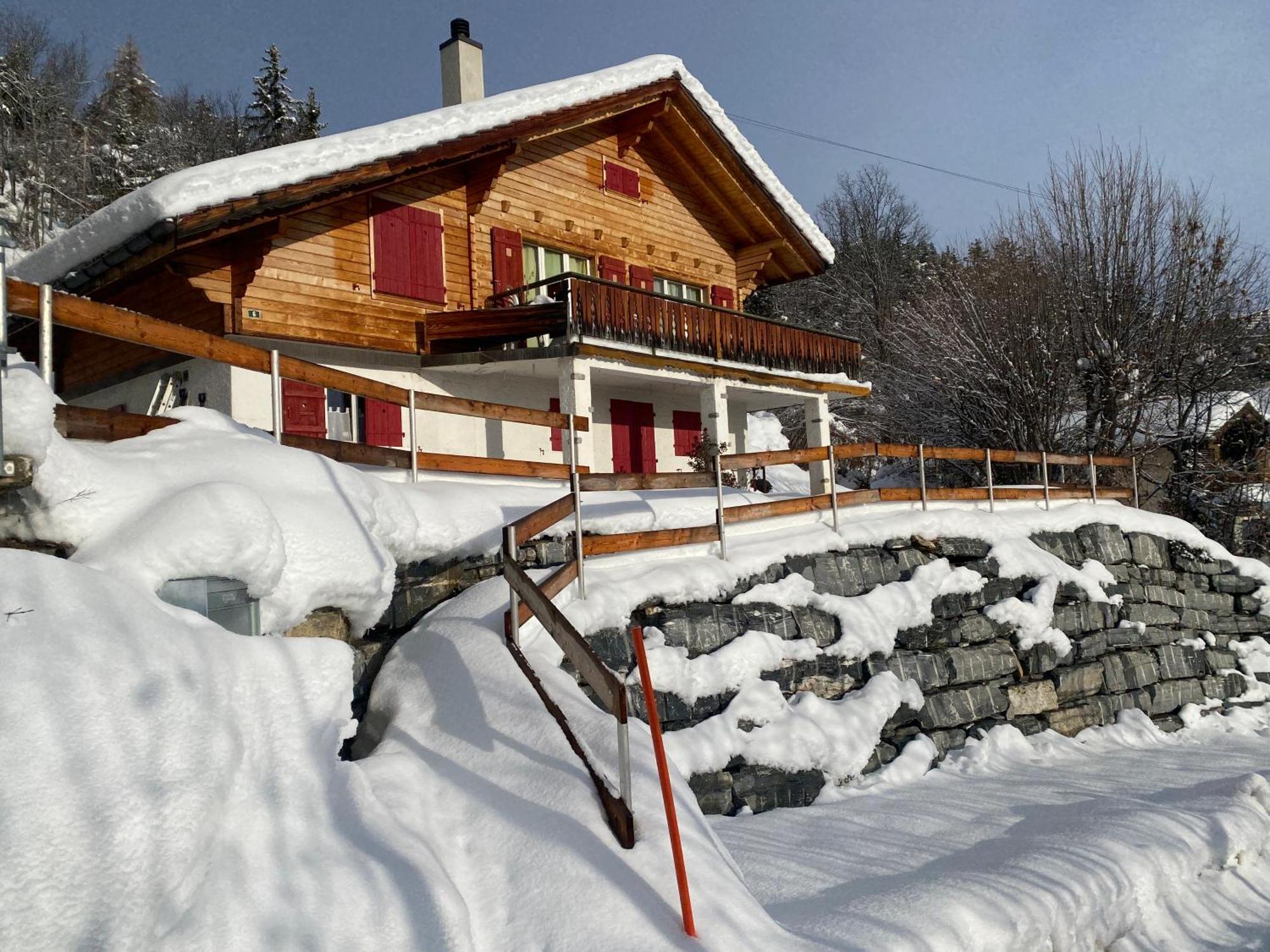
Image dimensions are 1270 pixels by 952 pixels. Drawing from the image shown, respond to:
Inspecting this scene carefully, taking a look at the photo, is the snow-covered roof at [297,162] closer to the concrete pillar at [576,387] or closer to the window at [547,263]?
the window at [547,263]

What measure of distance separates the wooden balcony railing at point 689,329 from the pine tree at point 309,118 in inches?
1284

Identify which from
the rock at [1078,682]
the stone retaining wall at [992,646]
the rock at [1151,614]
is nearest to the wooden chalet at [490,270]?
the stone retaining wall at [992,646]

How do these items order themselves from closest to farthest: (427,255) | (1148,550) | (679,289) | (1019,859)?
(1019,859) → (1148,550) → (427,255) → (679,289)

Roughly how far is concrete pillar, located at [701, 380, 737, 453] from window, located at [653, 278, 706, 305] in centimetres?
230

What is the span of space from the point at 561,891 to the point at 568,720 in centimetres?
112

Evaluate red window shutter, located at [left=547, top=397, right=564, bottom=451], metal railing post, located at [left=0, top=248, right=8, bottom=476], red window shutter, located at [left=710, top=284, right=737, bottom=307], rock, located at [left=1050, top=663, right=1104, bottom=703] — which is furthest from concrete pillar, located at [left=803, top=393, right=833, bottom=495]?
Result: metal railing post, located at [left=0, top=248, right=8, bottom=476]

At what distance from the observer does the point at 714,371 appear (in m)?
15.4

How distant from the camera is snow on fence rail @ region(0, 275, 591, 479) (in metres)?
3.93

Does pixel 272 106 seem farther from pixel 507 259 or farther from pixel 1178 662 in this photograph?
pixel 1178 662

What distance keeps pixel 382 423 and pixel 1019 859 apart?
9866 millimetres

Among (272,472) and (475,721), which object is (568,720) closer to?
(475,721)

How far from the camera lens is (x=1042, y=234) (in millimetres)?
19625

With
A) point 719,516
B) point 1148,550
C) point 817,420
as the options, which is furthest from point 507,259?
point 1148,550

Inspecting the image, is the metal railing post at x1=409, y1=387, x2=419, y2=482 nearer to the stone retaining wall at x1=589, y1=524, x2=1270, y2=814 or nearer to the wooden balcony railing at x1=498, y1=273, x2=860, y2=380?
the stone retaining wall at x1=589, y1=524, x2=1270, y2=814
